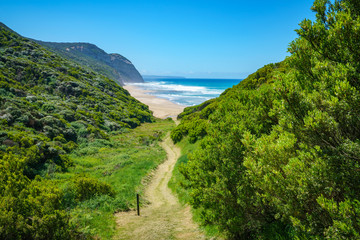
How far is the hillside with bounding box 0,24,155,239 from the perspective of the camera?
676 cm

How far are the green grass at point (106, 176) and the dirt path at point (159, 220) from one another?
711 mm

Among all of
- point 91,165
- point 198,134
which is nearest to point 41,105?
point 91,165

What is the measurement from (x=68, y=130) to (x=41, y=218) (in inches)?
918

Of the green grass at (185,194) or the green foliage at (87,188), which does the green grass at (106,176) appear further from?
the green grass at (185,194)

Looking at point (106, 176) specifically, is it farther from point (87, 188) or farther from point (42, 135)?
point (42, 135)

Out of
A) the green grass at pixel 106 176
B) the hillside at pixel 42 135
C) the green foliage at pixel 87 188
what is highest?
the hillside at pixel 42 135

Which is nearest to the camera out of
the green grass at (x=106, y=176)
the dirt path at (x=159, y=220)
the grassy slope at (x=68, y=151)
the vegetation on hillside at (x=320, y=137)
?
the vegetation on hillside at (x=320, y=137)

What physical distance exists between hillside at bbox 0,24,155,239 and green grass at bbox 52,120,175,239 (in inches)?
21.8

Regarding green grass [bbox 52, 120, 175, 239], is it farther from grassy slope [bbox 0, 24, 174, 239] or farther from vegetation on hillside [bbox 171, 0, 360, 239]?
vegetation on hillside [bbox 171, 0, 360, 239]

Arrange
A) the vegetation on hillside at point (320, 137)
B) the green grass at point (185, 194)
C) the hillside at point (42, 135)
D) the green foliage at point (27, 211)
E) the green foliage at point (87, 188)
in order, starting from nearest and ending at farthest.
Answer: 1. the vegetation on hillside at point (320, 137)
2. the green foliage at point (27, 211)
3. the hillside at point (42, 135)
4. the green grass at point (185, 194)
5. the green foliage at point (87, 188)

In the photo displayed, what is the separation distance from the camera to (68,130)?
90.4 feet

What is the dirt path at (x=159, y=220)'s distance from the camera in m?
9.59

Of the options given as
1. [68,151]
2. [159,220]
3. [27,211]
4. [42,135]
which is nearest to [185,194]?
[159,220]

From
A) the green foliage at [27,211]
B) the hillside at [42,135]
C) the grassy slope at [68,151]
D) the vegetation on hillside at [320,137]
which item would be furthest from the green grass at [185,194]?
the green foliage at [27,211]
